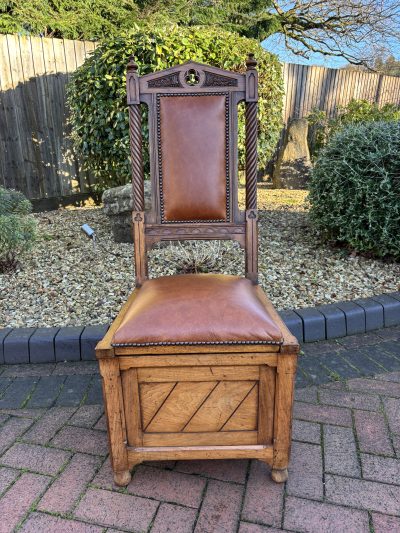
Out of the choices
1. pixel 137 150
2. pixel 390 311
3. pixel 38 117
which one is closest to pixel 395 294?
pixel 390 311

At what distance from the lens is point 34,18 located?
18.9 feet

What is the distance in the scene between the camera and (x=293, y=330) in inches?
91.7

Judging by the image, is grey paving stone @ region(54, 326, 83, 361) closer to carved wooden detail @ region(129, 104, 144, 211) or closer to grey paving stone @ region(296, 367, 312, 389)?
carved wooden detail @ region(129, 104, 144, 211)

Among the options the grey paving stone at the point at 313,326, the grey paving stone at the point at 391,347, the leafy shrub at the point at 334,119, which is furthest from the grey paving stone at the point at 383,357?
the leafy shrub at the point at 334,119

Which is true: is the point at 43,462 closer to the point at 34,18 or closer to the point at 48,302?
the point at 48,302

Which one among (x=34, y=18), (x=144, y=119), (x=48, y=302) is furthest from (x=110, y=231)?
(x=34, y=18)

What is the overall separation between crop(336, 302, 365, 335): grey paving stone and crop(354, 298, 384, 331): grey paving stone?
0.10 ft

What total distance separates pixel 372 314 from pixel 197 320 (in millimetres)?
1568

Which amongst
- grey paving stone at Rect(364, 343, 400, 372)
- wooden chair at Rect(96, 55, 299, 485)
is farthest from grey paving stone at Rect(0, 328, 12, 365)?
grey paving stone at Rect(364, 343, 400, 372)

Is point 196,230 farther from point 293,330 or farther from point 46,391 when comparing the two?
point 46,391

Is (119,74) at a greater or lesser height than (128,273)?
greater

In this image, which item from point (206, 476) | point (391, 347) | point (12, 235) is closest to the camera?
point (206, 476)

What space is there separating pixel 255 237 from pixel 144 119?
2503mm

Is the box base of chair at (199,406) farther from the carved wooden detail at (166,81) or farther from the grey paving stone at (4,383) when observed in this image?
the carved wooden detail at (166,81)
